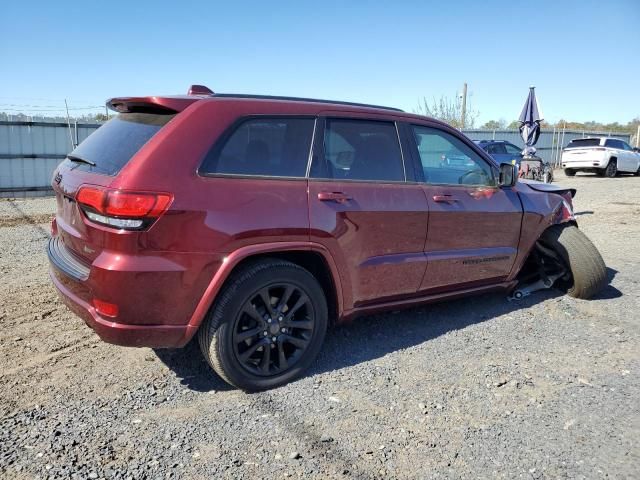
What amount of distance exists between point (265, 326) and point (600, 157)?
22241 millimetres

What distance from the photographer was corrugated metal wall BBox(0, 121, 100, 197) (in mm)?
13156

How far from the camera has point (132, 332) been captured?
300cm

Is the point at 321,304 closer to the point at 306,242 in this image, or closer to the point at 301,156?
the point at 306,242

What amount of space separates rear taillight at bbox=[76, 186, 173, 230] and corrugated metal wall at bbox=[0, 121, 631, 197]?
12104mm

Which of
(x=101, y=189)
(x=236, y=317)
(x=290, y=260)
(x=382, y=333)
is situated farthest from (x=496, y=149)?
(x=101, y=189)

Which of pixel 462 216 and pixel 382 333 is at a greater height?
pixel 462 216

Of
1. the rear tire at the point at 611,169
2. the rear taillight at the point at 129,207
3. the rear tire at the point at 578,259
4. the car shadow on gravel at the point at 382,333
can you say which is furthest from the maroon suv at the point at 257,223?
the rear tire at the point at 611,169

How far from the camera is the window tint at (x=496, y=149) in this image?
18.5 m

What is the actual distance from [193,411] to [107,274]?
95cm

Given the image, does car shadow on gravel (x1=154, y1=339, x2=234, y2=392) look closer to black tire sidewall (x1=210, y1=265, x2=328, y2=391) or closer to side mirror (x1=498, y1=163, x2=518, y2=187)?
black tire sidewall (x1=210, y1=265, x2=328, y2=391)

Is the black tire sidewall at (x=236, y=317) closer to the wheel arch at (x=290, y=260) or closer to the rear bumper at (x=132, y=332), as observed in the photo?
the wheel arch at (x=290, y=260)

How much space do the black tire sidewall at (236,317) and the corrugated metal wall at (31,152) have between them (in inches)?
483

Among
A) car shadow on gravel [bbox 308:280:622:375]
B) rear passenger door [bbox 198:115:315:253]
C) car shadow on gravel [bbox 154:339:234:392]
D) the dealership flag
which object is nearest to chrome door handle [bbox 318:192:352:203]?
rear passenger door [bbox 198:115:315:253]

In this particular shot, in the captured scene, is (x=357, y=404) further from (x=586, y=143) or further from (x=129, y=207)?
(x=586, y=143)
